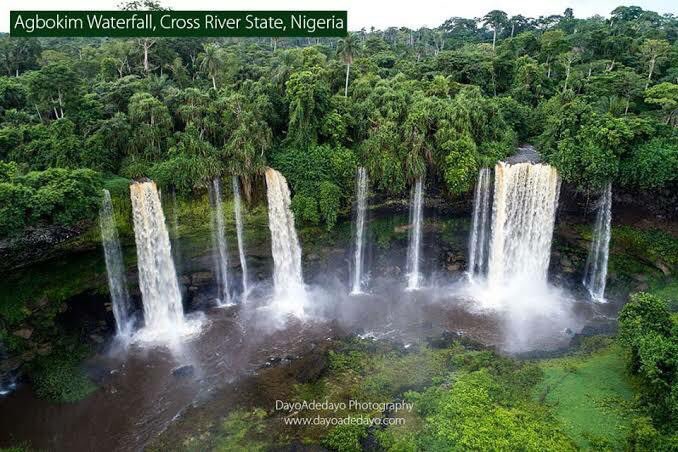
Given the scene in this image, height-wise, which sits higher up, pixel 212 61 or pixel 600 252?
pixel 212 61

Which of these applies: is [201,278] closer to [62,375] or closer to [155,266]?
[155,266]

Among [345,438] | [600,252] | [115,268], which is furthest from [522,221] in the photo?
[115,268]

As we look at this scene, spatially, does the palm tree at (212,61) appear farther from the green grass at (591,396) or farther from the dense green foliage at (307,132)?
the green grass at (591,396)

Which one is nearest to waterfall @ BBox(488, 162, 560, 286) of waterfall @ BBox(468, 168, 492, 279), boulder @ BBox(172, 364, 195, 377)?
waterfall @ BBox(468, 168, 492, 279)

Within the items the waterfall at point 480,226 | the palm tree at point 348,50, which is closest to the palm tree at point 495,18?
the palm tree at point 348,50

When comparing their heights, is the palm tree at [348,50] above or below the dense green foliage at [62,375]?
above

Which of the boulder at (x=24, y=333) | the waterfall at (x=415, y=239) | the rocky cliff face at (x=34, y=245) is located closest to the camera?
the rocky cliff face at (x=34, y=245)
